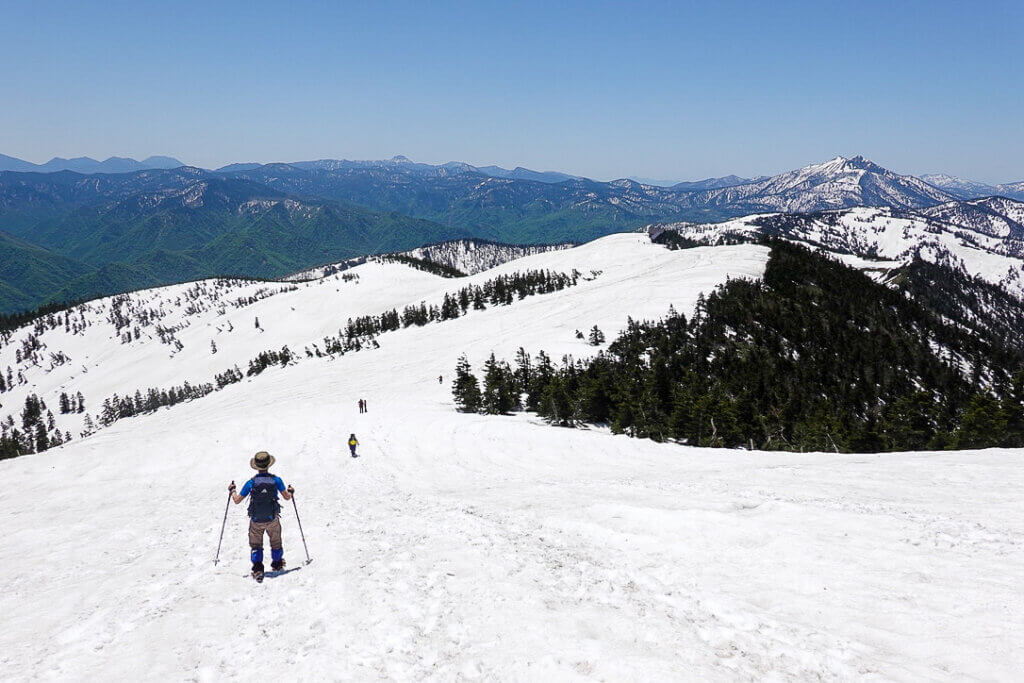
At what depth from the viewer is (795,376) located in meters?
72.2

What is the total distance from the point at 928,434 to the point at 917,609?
145ft

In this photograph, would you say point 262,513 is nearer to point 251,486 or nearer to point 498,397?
point 251,486

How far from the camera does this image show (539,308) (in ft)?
409

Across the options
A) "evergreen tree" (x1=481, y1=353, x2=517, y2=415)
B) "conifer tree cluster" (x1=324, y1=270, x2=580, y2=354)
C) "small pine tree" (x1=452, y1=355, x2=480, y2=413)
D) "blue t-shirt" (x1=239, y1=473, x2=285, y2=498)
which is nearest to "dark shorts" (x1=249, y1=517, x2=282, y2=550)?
"blue t-shirt" (x1=239, y1=473, x2=285, y2=498)

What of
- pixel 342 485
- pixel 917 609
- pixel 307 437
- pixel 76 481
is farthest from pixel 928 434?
pixel 76 481

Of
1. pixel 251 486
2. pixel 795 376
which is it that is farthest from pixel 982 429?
pixel 251 486

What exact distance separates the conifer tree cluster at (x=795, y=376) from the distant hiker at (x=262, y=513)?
3282 cm

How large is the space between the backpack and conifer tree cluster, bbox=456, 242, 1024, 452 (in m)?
33.0

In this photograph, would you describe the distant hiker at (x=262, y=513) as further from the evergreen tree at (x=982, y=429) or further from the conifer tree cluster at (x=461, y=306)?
the conifer tree cluster at (x=461, y=306)

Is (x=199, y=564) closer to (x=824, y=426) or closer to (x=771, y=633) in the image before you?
(x=771, y=633)

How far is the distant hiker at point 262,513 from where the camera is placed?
11.2 metres

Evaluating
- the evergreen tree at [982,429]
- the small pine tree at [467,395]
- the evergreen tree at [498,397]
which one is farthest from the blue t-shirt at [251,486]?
the evergreen tree at [982,429]

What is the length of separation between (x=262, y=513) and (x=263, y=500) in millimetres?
281

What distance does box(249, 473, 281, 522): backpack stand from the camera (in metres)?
11.3
